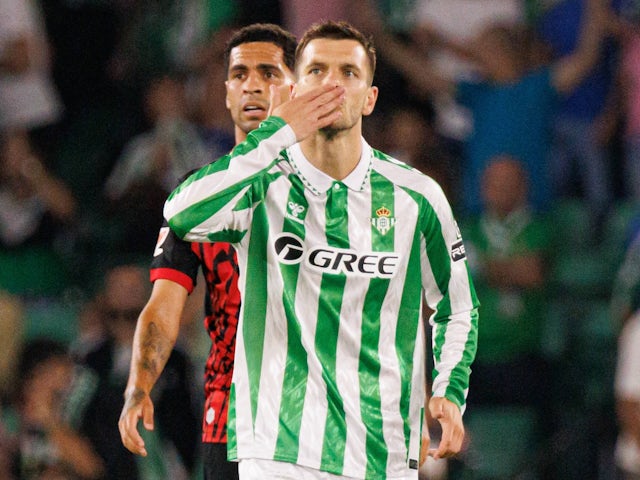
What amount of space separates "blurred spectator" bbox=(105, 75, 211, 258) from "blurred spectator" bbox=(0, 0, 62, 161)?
64cm

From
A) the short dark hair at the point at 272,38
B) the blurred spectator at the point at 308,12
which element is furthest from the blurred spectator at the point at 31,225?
the short dark hair at the point at 272,38

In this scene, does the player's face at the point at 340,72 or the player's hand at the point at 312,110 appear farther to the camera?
the player's face at the point at 340,72

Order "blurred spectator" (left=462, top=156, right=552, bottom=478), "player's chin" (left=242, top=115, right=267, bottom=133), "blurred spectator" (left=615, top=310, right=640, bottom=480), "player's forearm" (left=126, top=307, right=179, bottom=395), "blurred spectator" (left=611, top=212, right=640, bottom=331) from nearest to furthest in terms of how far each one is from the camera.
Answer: "player's forearm" (left=126, top=307, right=179, bottom=395)
"player's chin" (left=242, top=115, right=267, bottom=133)
"blurred spectator" (left=615, top=310, right=640, bottom=480)
"blurred spectator" (left=611, top=212, right=640, bottom=331)
"blurred spectator" (left=462, top=156, right=552, bottom=478)

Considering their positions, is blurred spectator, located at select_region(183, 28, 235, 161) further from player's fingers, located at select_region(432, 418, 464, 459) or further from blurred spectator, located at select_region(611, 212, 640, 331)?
player's fingers, located at select_region(432, 418, 464, 459)

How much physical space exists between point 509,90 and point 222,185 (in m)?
4.39

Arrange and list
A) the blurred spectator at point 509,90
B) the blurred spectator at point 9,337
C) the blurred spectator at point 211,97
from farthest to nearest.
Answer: the blurred spectator at point 211,97 → the blurred spectator at point 509,90 → the blurred spectator at point 9,337

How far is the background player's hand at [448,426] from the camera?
3.45 meters

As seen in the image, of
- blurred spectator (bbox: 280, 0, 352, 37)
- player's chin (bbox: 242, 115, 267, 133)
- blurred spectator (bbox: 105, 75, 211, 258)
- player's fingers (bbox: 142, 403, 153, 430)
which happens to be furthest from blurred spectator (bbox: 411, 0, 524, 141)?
player's fingers (bbox: 142, 403, 153, 430)

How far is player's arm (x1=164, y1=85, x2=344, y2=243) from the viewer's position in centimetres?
342

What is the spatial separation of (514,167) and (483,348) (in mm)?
A: 1180

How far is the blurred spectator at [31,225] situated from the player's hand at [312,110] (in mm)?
4340

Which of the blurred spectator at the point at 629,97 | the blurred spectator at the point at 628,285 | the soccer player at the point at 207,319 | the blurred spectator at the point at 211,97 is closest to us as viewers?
the soccer player at the point at 207,319

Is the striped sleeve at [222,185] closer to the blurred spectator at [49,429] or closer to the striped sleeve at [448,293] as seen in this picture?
the striped sleeve at [448,293]

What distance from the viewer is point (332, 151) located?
3691 millimetres
